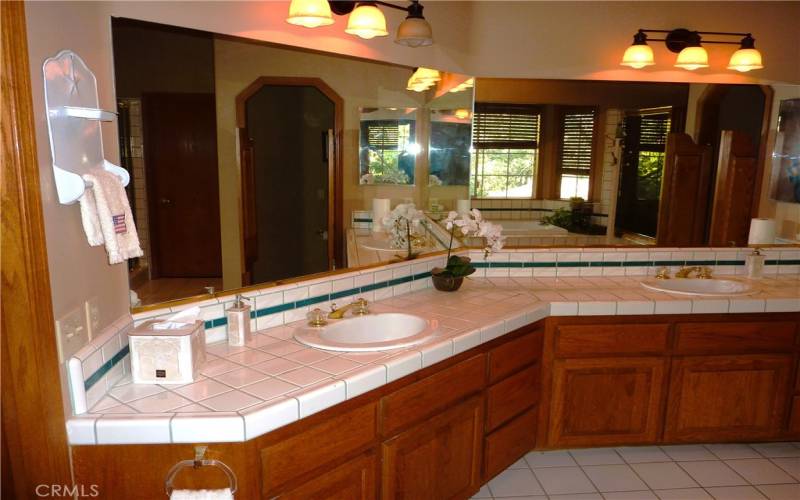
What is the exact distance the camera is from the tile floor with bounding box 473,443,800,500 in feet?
8.25

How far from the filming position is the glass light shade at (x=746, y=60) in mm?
2846

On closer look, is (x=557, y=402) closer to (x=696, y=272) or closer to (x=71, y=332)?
(x=696, y=272)

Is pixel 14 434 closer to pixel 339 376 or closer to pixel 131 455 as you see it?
pixel 131 455

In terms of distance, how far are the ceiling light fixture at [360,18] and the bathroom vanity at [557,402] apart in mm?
1250

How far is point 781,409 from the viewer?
2814 mm

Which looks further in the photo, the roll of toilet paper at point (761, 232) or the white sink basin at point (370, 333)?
the roll of toilet paper at point (761, 232)

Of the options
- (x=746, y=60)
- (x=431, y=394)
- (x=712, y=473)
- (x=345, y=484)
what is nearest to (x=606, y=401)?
(x=712, y=473)

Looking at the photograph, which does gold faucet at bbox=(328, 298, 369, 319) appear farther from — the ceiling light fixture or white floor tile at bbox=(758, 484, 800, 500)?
white floor tile at bbox=(758, 484, 800, 500)

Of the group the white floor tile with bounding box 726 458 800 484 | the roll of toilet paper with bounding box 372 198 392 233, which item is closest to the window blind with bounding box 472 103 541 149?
the roll of toilet paper with bounding box 372 198 392 233

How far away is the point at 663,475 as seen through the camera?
2.66 meters

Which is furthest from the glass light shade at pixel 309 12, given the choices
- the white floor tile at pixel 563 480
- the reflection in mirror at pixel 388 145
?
the white floor tile at pixel 563 480

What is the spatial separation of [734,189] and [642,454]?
5.14 feet

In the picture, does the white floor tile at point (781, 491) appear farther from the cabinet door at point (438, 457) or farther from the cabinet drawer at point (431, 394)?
the cabinet drawer at point (431, 394)

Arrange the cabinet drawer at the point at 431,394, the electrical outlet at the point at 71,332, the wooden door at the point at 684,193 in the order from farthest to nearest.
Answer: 1. the wooden door at the point at 684,193
2. the cabinet drawer at the point at 431,394
3. the electrical outlet at the point at 71,332
